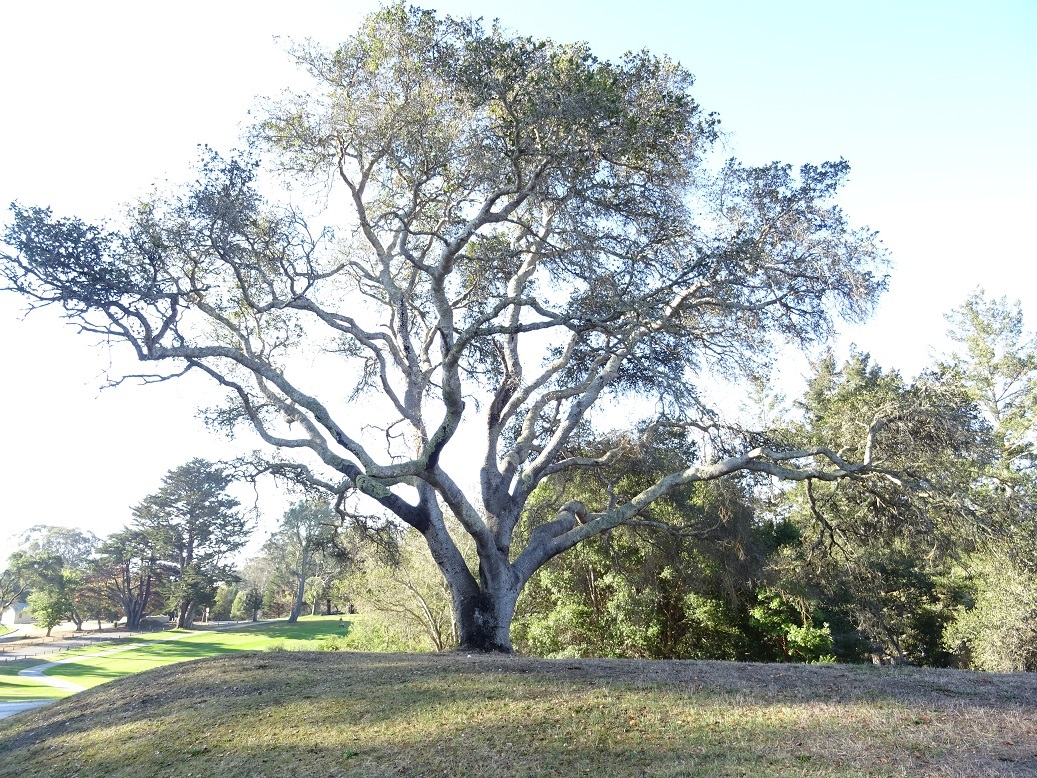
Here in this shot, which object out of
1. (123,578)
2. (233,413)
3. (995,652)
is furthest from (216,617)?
(995,652)

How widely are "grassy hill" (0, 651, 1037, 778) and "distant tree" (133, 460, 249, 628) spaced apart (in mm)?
48209

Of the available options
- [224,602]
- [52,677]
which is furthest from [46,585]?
[52,677]

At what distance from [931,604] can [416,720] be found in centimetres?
2601

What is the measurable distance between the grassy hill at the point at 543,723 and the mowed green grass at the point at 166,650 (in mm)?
17158

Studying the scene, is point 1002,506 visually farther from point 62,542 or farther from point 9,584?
point 62,542

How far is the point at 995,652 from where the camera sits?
759 inches

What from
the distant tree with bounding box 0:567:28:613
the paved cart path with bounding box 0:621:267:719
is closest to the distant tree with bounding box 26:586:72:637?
the distant tree with bounding box 0:567:28:613

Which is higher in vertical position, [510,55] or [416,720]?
[510,55]

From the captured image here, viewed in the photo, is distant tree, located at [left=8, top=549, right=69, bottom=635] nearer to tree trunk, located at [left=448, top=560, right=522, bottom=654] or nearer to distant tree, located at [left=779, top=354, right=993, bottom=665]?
tree trunk, located at [left=448, top=560, right=522, bottom=654]

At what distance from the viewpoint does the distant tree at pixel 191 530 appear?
52.8m

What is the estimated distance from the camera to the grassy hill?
18.1 ft

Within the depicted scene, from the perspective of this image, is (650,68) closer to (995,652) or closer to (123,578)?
(995,652)

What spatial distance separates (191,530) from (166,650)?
600 inches

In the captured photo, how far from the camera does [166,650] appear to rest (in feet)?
136
